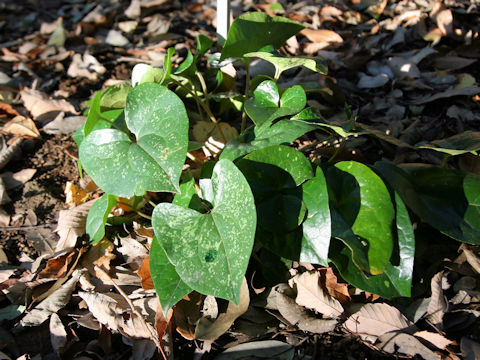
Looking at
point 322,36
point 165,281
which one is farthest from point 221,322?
point 322,36

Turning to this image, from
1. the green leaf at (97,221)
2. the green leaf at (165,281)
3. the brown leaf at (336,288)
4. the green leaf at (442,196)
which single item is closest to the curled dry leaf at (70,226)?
the green leaf at (97,221)

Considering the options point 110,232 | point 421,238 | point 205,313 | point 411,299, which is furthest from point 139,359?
point 421,238

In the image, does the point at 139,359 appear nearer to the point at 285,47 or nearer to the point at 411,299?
the point at 411,299

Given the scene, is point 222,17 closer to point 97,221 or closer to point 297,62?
point 297,62

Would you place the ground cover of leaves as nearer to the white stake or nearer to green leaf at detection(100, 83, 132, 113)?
the white stake

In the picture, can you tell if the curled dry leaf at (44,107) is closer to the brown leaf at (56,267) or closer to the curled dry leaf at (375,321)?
the brown leaf at (56,267)

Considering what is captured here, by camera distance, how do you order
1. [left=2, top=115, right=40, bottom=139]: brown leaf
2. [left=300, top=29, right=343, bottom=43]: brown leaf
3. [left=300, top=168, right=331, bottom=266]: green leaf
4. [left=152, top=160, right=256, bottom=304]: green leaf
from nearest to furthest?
[left=152, top=160, right=256, bottom=304]: green leaf → [left=300, top=168, right=331, bottom=266]: green leaf → [left=2, top=115, right=40, bottom=139]: brown leaf → [left=300, top=29, right=343, bottom=43]: brown leaf

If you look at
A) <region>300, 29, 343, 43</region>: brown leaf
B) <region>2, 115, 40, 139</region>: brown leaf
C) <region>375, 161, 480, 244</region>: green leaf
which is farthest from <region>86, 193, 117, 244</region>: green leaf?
<region>300, 29, 343, 43</region>: brown leaf

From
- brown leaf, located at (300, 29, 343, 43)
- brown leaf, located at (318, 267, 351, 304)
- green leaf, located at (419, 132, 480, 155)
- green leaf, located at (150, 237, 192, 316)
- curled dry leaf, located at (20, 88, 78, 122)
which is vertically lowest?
brown leaf, located at (318, 267, 351, 304)
